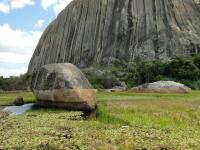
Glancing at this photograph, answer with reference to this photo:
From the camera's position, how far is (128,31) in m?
101

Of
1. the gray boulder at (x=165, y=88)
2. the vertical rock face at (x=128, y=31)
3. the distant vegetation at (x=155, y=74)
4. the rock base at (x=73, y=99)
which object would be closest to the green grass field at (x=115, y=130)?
the rock base at (x=73, y=99)

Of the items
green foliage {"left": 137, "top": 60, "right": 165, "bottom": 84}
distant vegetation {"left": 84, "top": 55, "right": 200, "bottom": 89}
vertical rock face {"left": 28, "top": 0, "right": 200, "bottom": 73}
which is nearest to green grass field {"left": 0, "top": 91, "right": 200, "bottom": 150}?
distant vegetation {"left": 84, "top": 55, "right": 200, "bottom": 89}

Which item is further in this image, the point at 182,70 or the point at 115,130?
the point at 182,70

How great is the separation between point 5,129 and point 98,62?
78406 millimetres

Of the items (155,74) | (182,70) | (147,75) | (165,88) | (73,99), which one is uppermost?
(182,70)

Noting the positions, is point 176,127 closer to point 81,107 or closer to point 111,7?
point 81,107

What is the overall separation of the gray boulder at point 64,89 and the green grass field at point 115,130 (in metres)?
4.30

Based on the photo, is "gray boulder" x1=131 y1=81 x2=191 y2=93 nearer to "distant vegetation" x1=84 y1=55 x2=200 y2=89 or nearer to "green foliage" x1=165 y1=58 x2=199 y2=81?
"distant vegetation" x1=84 y1=55 x2=200 y2=89

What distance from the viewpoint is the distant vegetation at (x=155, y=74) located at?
67500 mm

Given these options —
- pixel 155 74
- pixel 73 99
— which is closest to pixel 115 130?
pixel 73 99

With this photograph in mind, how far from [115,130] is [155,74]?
51.6m

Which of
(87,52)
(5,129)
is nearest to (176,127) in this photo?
(5,129)

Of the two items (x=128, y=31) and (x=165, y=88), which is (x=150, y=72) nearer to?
(x=165, y=88)

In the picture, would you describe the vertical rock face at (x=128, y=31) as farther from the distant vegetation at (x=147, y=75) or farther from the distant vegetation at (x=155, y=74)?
the distant vegetation at (x=155, y=74)
